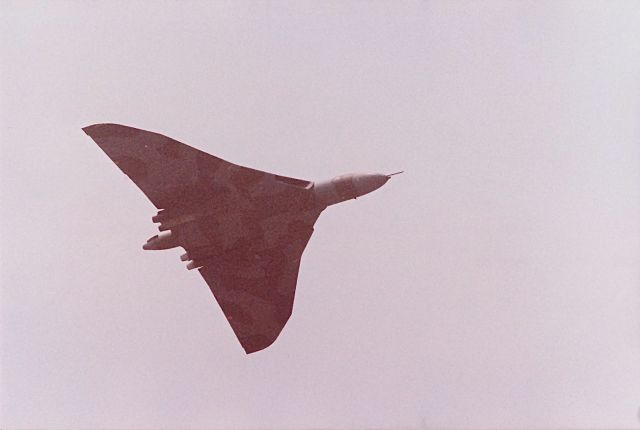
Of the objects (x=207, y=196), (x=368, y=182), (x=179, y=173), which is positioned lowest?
(x=368, y=182)

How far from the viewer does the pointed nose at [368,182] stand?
25047 mm

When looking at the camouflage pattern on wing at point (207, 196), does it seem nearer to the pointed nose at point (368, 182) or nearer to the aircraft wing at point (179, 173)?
the aircraft wing at point (179, 173)

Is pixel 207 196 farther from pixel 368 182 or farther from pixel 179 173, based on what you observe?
pixel 368 182

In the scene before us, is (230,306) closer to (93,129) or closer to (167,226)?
(167,226)

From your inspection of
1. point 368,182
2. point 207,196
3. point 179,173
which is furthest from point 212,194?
point 368,182

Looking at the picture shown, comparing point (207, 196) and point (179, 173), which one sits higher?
point (179, 173)

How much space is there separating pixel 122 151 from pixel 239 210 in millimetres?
5621

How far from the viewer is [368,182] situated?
2512cm

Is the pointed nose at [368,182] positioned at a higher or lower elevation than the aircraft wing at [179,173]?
lower

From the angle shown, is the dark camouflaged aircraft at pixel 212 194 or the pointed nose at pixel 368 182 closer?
the pointed nose at pixel 368 182

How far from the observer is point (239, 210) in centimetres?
2667

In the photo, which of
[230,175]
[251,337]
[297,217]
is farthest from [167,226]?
[251,337]

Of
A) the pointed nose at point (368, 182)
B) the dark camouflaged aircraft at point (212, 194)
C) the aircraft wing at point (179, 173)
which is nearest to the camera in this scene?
the pointed nose at point (368, 182)

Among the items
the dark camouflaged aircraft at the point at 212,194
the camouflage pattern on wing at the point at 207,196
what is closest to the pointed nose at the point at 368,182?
the dark camouflaged aircraft at the point at 212,194
